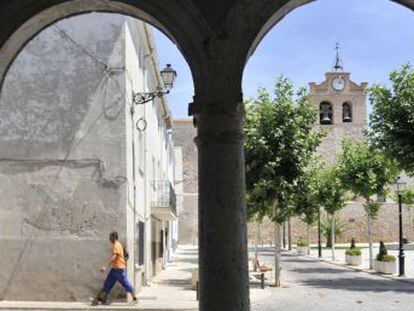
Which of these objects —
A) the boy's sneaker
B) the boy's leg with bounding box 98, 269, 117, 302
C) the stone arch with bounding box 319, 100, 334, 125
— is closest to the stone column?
the boy's leg with bounding box 98, 269, 117, 302

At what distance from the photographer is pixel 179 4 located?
5.37 meters

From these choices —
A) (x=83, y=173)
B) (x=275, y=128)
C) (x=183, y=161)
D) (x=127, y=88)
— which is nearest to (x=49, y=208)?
(x=83, y=173)

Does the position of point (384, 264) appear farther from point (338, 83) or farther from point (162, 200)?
point (338, 83)

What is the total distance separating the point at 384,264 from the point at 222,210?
68.1 ft

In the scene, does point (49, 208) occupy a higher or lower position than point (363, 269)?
higher

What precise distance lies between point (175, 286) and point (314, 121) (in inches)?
223

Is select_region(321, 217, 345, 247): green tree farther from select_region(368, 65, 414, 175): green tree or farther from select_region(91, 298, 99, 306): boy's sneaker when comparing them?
select_region(91, 298, 99, 306): boy's sneaker

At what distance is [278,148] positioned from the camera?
61.5 feet

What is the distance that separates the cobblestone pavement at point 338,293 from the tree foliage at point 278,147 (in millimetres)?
2283

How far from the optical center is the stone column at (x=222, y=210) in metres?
5.04

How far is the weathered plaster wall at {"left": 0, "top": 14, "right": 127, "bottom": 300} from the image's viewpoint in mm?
14328

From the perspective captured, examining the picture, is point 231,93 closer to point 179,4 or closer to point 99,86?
point 179,4

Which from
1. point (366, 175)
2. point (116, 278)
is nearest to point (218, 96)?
point (116, 278)

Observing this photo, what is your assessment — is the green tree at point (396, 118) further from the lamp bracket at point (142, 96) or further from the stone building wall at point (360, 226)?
the stone building wall at point (360, 226)
